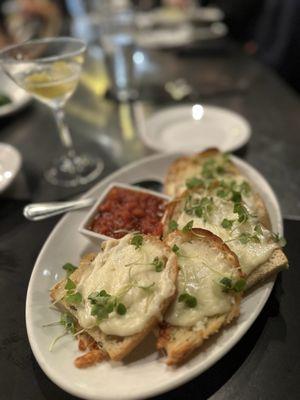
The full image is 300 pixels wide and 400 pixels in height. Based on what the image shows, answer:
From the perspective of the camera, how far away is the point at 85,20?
15.4 ft

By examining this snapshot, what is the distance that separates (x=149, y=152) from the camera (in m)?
2.60

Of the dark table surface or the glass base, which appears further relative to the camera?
the glass base

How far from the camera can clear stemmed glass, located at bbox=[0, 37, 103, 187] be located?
222cm

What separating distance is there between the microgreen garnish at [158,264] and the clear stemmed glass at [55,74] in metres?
1.22

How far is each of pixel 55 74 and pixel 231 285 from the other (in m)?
1.63

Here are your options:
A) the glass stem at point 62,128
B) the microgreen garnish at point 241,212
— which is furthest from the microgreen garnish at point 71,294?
the glass stem at point 62,128

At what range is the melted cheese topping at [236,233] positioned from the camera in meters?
1.42

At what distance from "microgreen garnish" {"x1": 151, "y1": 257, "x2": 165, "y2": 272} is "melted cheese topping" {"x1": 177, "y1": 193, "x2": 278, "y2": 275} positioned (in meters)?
0.27

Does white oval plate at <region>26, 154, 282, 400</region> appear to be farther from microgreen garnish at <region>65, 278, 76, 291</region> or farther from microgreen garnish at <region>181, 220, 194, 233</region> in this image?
microgreen garnish at <region>181, 220, 194, 233</region>

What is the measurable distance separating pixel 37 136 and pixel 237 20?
12.3 ft

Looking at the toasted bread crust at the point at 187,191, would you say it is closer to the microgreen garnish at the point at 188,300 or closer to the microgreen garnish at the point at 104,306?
the microgreen garnish at the point at 188,300

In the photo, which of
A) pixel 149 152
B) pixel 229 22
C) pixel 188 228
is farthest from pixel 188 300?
pixel 229 22

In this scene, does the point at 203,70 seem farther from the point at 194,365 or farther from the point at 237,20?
the point at 194,365

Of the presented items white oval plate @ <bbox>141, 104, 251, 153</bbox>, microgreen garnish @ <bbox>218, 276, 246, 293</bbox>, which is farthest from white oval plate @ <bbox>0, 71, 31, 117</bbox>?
microgreen garnish @ <bbox>218, 276, 246, 293</bbox>
